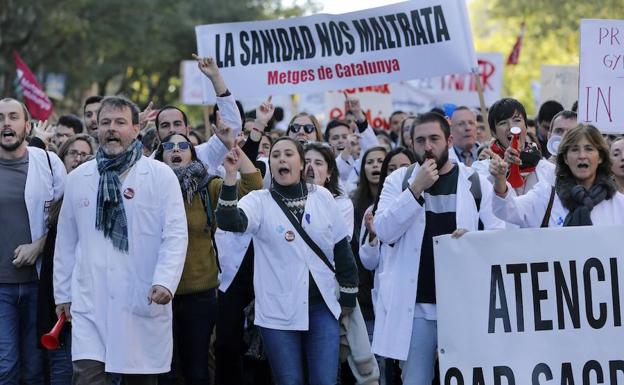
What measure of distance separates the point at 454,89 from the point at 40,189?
1002cm

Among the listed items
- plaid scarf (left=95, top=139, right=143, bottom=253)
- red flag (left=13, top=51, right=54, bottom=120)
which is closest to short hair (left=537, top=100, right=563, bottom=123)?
plaid scarf (left=95, top=139, right=143, bottom=253)

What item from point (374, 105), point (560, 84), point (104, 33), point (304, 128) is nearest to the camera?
point (304, 128)

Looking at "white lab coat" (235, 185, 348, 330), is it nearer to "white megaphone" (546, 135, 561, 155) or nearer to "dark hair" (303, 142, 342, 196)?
"dark hair" (303, 142, 342, 196)

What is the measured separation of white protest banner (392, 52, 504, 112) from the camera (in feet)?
56.5

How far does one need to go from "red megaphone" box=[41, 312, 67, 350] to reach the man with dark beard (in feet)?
1.65

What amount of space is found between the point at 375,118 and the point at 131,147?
8.66 meters

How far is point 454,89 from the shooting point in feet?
57.0

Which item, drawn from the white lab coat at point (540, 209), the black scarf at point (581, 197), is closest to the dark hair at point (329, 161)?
the white lab coat at point (540, 209)

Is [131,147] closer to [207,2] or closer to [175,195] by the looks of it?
[175,195]

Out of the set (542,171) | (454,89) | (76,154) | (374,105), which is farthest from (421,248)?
(454,89)

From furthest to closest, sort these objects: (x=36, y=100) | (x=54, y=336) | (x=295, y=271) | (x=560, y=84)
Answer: (x=560, y=84)
(x=36, y=100)
(x=295, y=271)
(x=54, y=336)

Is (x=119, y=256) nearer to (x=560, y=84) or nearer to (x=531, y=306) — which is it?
(x=531, y=306)

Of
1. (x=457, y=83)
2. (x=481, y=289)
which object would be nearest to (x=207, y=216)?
(x=481, y=289)

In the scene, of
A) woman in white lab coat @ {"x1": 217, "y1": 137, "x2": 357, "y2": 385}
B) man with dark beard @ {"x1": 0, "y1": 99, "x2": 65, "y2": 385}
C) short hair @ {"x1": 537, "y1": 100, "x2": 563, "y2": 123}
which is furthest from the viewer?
short hair @ {"x1": 537, "y1": 100, "x2": 563, "y2": 123}
